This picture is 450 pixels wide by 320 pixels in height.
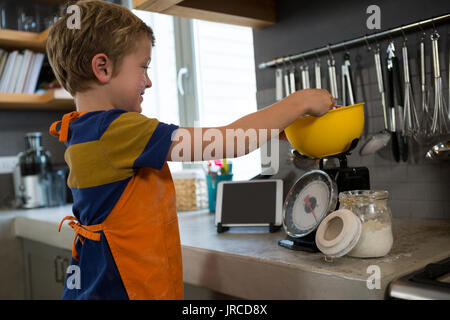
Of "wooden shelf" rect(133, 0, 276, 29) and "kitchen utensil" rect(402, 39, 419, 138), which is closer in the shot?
"kitchen utensil" rect(402, 39, 419, 138)

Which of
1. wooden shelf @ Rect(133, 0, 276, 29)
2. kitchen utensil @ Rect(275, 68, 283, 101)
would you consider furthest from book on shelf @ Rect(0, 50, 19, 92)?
kitchen utensil @ Rect(275, 68, 283, 101)

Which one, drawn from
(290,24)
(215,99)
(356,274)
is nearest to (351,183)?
(356,274)

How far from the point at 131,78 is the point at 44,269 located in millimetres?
1486

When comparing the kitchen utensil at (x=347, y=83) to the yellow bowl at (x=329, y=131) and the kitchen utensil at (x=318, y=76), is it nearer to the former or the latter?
the kitchen utensil at (x=318, y=76)

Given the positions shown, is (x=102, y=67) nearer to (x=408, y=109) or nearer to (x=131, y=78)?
(x=131, y=78)

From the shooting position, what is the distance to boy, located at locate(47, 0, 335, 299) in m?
0.81

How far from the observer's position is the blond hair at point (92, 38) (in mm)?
860

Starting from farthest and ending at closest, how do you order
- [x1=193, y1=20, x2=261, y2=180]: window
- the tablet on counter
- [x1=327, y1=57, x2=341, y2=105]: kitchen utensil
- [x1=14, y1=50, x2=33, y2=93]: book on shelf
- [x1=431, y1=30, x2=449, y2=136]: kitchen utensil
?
1. [x1=14, y1=50, x2=33, y2=93]: book on shelf
2. [x1=193, y1=20, x2=261, y2=180]: window
3. [x1=327, y1=57, x2=341, y2=105]: kitchen utensil
4. the tablet on counter
5. [x1=431, y1=30, x2=449, y2=136]: kitchen utensil

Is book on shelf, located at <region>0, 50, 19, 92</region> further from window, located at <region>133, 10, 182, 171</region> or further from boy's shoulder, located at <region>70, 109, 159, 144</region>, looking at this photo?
boy's shoulder, located at <region>70, 109, 159, 144</region>

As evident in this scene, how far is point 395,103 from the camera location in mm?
1269

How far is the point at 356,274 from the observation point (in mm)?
770

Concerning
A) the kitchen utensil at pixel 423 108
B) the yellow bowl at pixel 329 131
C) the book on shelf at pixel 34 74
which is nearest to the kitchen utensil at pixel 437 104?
the kitchen utensil at pixel 423 108

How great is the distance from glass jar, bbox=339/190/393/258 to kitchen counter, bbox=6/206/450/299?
0.06 ft
